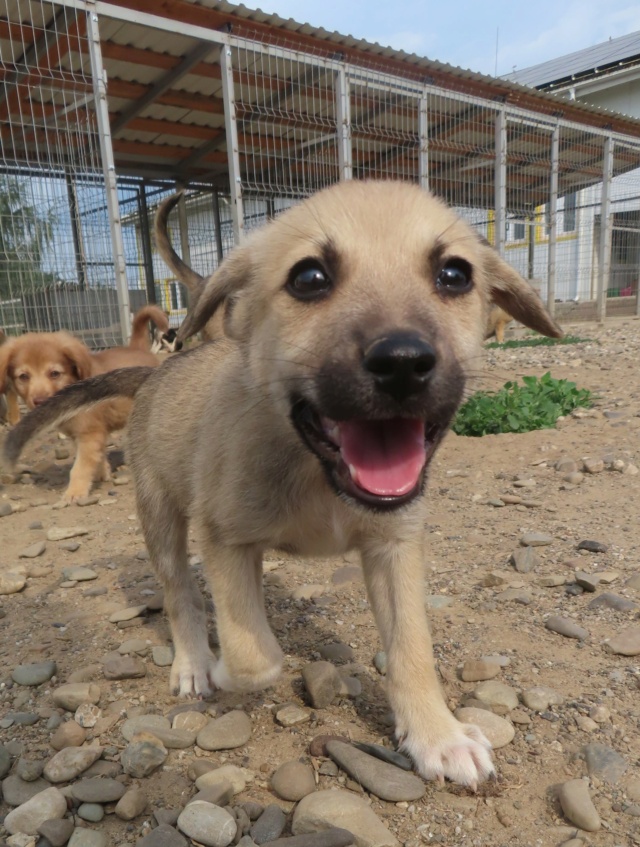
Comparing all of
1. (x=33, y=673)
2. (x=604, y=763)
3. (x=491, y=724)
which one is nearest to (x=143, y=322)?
(x=33, y=673)

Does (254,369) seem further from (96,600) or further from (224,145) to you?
(224,145)

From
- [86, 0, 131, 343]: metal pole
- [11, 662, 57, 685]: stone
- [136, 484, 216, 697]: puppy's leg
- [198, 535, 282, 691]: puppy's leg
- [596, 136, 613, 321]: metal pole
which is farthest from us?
[596, 136, 613, 321]: metal pole

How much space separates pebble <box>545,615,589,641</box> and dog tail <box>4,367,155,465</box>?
7.57ft

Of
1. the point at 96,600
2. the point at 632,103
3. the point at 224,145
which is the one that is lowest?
the point at 96,600

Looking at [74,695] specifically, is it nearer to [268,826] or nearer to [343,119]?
[268,826]

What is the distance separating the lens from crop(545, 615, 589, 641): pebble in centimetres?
244

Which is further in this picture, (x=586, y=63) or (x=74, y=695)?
(x=586, y=63)

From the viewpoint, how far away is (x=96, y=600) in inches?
123

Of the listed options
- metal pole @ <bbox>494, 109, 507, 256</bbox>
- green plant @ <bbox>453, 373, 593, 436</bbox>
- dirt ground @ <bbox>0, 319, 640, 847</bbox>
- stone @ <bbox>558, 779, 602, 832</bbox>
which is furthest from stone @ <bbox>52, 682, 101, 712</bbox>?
metal pole @ <bbox>494, 109, 507, 256</bbox>

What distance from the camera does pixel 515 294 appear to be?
251 cm

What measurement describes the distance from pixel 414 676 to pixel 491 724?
0.94 feet

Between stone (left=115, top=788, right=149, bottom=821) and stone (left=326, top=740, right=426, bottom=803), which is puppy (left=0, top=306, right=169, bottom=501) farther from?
stone (left=326, top=740, right=426, bottom=803)

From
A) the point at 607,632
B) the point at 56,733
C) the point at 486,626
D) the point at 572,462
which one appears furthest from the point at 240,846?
the point at 572,462

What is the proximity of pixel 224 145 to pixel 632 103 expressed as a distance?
16701 millimetres
